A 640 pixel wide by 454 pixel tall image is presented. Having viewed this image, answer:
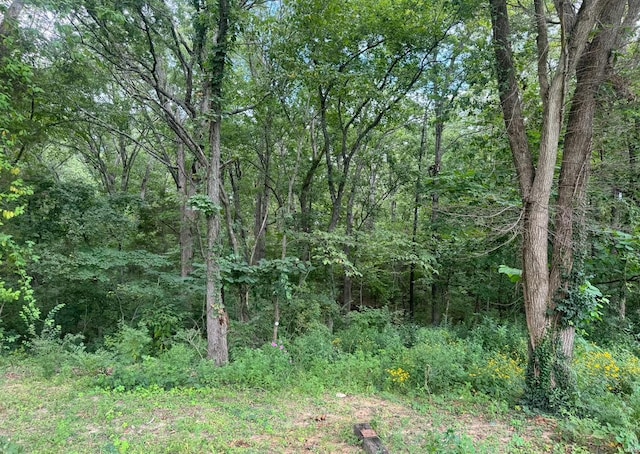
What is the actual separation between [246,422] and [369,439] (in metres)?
1.40

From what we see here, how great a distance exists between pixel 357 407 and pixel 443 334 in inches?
152

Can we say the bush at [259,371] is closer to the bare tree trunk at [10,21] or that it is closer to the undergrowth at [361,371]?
the undergrowth at [361,371]

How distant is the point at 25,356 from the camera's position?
654 centimetres

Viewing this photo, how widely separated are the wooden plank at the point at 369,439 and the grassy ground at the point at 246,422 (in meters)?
0.08

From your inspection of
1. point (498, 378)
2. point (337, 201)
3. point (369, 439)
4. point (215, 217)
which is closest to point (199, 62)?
point (215, 217)

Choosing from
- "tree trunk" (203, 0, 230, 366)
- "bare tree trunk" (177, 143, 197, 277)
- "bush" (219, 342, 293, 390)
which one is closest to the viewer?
"bush" (219, 342, 293, 390)

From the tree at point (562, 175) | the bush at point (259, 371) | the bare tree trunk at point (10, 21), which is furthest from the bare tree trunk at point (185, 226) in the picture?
the tree at point (562, 175)

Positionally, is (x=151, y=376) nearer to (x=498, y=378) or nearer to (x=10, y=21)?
(x=498, y=378)

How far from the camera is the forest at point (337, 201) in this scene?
13.5 feet

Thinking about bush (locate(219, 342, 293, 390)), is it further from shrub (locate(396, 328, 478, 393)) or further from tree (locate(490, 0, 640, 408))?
tree (locate(490, 0, 640, 408))

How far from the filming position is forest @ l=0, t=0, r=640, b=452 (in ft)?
13.5

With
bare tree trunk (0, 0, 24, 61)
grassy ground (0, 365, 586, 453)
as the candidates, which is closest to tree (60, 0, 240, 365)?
bare tree trunk (0, 0, 24, 61)

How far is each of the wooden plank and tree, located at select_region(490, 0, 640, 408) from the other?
7.42ft

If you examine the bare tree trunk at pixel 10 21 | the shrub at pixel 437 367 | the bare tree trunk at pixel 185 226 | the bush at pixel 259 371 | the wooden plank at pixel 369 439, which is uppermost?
the bare tree trunk at pixel 10 21
